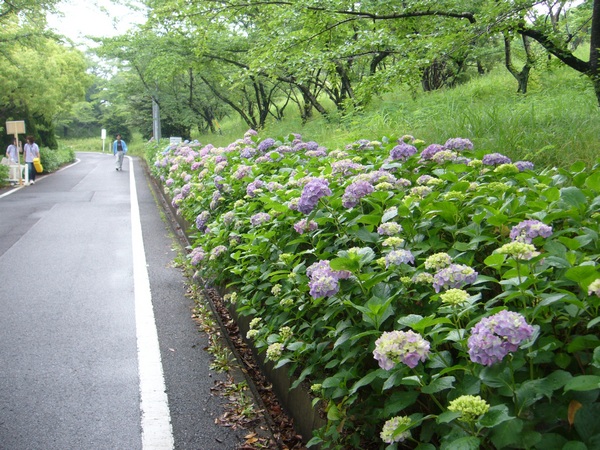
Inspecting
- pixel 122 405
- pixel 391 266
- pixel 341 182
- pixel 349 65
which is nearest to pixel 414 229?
pixel 391 266

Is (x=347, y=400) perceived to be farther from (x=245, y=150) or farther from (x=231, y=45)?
(x=231, y=45)

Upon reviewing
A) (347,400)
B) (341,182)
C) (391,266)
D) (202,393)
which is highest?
(341,182)

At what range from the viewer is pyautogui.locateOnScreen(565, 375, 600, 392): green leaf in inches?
63.7

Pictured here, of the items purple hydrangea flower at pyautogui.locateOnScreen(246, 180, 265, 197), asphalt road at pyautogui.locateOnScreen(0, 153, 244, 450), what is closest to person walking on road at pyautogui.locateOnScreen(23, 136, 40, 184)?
asphalt road at pyautogui.locateOnScreen(0, 153, 244, 450)

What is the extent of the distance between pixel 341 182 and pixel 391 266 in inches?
68.5

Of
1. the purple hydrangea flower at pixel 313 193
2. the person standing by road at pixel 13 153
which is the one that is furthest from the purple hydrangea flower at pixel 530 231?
the person standing by road at pixel 13 153

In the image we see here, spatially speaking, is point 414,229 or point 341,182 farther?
point 341,182

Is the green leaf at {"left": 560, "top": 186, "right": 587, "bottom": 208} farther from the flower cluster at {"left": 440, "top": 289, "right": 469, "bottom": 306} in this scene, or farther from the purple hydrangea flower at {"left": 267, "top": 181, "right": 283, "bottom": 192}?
the purple hydrangea flower at {"left": 267, "top": 181, "right": 283, "bottom": 192}

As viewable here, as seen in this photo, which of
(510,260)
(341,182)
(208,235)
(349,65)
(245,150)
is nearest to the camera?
(510,260)

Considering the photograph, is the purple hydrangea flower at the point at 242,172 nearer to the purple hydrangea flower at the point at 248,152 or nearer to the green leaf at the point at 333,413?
the purple hydrangea flower at the point at 248,152

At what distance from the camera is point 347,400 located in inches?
98.8

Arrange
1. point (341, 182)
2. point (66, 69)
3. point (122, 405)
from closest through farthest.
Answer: point (122, 405), point (341, 182), point (66, 69)

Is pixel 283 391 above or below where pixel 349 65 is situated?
below

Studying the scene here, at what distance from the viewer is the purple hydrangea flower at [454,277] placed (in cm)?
221
